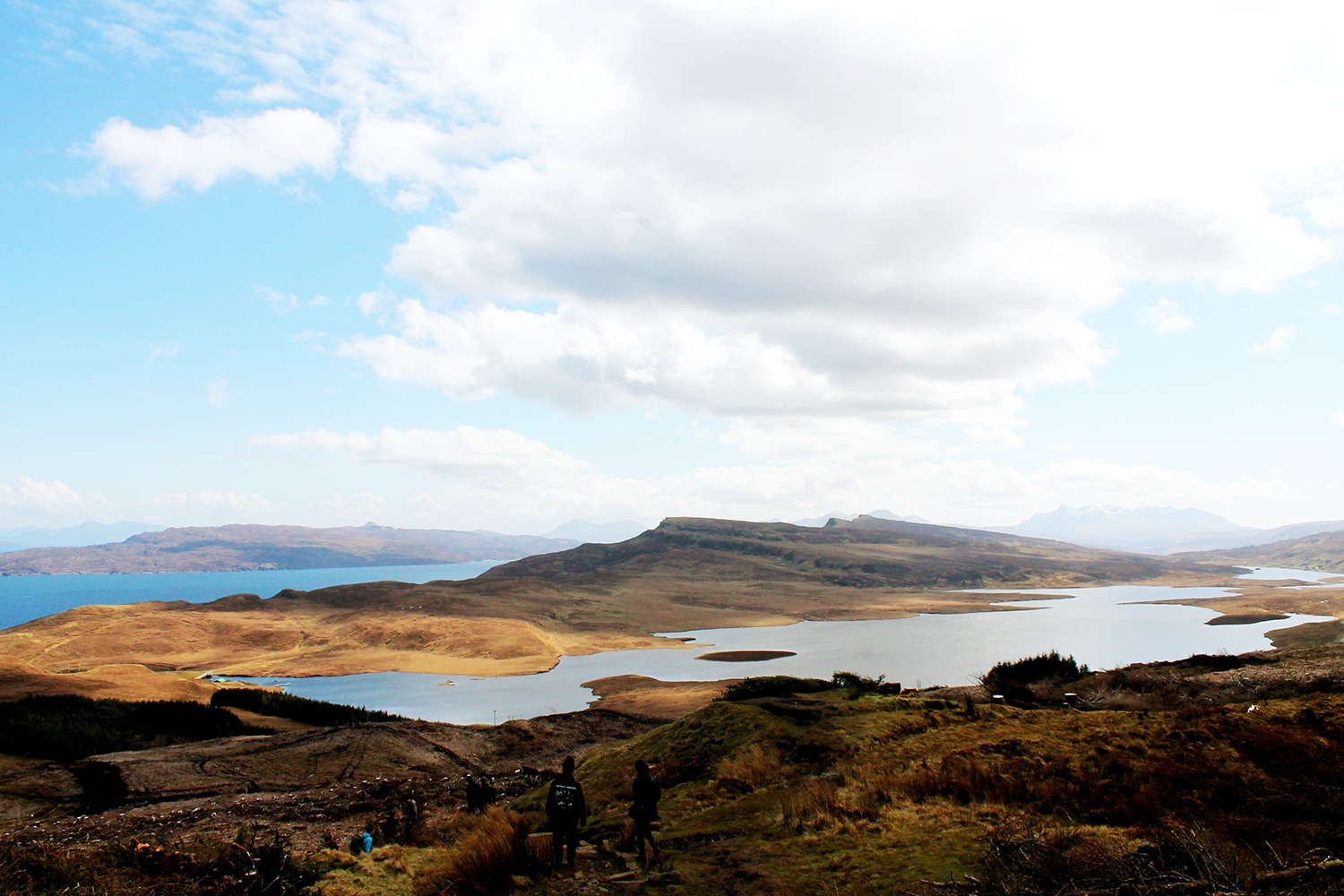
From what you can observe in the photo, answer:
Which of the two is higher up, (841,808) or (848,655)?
(841,808)

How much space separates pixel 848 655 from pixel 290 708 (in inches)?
2065

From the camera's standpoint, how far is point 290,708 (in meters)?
41.7

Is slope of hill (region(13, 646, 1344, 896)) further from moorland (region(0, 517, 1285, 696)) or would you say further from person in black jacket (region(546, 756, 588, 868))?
moorland (region(0, 517, 1285, 696))

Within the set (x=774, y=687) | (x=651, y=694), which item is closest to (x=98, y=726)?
(x=774, y=687)

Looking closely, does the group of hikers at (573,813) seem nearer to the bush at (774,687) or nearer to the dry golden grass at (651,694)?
the bush at (774,687)

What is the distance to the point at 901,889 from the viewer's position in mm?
9344

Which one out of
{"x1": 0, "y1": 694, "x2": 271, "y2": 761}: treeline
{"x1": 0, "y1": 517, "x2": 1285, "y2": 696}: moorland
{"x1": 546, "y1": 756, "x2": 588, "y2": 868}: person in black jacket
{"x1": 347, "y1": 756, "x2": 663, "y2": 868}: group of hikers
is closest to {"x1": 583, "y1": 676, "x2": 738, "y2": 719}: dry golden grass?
{"x1": 0, "y1": 517, "x2": 1285, "y2": 696}: moorland

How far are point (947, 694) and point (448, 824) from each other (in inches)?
708

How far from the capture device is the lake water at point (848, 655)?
194 feet

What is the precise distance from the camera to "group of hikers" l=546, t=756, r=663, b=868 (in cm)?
1207

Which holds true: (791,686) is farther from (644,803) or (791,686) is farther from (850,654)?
(850,654)

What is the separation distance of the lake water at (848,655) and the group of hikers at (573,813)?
3327 centimetres

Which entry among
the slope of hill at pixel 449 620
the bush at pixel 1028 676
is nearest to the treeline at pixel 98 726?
the bush at pixel 1028 676

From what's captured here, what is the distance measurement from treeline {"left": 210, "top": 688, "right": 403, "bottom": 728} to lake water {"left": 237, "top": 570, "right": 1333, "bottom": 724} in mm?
9065
